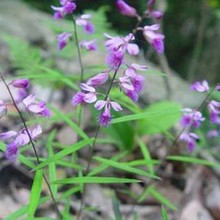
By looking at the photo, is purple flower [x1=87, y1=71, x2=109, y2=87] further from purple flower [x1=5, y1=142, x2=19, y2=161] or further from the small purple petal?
purple flower [x1=5, y1=142, x2=19, y2=161]

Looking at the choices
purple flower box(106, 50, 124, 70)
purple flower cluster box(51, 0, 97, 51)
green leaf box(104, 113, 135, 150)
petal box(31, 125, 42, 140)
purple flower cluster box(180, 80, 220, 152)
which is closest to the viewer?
purple flower box(106, 50, 124, 70)

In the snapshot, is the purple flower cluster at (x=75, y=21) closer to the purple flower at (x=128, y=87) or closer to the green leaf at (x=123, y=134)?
the purple flower at (x=128, y=87)

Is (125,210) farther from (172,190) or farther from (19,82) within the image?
(19,82)

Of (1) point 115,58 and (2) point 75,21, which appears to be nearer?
(1) point 115,58

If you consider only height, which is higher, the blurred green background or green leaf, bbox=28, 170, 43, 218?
green leaf, bbox=28, 170, 43, 218

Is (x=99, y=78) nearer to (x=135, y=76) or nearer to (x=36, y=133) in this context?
(x=135, y=76)

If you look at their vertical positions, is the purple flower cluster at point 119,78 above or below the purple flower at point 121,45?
below

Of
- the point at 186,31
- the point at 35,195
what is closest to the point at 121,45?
the point at 35,195

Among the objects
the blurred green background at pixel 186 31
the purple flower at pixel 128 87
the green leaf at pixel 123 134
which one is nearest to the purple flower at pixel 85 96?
the purple flower at pixel 128 87

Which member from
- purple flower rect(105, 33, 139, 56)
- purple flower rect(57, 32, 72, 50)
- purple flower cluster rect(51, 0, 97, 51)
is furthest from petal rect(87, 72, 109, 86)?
purple flower rect(57, 32, 72, 50)

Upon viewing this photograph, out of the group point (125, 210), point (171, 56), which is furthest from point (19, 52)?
point (171, 56)

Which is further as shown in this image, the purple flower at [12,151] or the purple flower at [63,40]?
the purple flower at [63,40]
